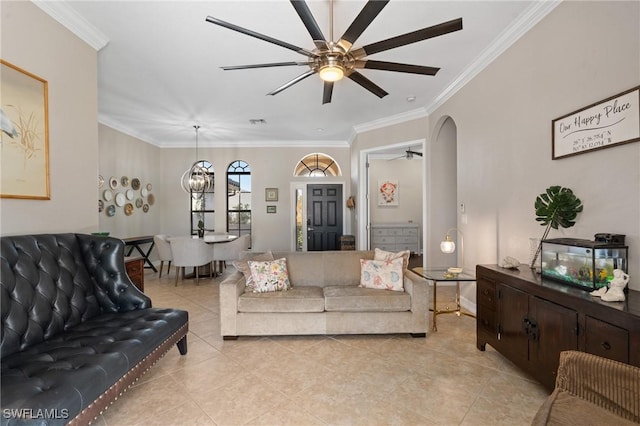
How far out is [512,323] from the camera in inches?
87.4

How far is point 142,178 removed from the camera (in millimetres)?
6410

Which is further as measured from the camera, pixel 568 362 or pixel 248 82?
pixel 248 82

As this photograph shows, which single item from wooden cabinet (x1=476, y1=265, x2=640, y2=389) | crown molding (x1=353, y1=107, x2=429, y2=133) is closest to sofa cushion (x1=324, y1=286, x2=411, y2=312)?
wooden cabinet (x1=476, y1=265, x2=640, y2=389)

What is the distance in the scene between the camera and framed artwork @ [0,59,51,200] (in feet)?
6.52

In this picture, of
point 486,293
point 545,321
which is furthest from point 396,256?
point 545,321

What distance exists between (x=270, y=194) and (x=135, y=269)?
4327 millimetres

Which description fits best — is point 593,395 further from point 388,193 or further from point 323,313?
point 388,193

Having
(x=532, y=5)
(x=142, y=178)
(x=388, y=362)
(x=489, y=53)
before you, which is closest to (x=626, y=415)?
(x=388, y=362)

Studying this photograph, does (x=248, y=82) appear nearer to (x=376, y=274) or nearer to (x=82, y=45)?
(x=82, y=45)

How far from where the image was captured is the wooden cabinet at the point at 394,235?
25.9ft

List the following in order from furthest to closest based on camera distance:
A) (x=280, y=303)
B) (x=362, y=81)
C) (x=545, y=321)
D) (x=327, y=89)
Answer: (x=280, y=303)
(x=327, y=89)
(x=362, y=81)
(x=545, y=321)

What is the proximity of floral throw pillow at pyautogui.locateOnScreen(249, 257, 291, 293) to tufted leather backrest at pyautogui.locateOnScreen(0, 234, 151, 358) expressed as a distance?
1.04m

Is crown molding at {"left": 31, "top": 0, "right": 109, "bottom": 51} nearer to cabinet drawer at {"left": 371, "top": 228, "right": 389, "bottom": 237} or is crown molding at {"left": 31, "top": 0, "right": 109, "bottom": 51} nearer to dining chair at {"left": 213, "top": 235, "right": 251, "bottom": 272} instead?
dining chair at {"left": 213, "top": 235, "right": 251, "bottom": 272}

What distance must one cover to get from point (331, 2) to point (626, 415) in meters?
2.97
